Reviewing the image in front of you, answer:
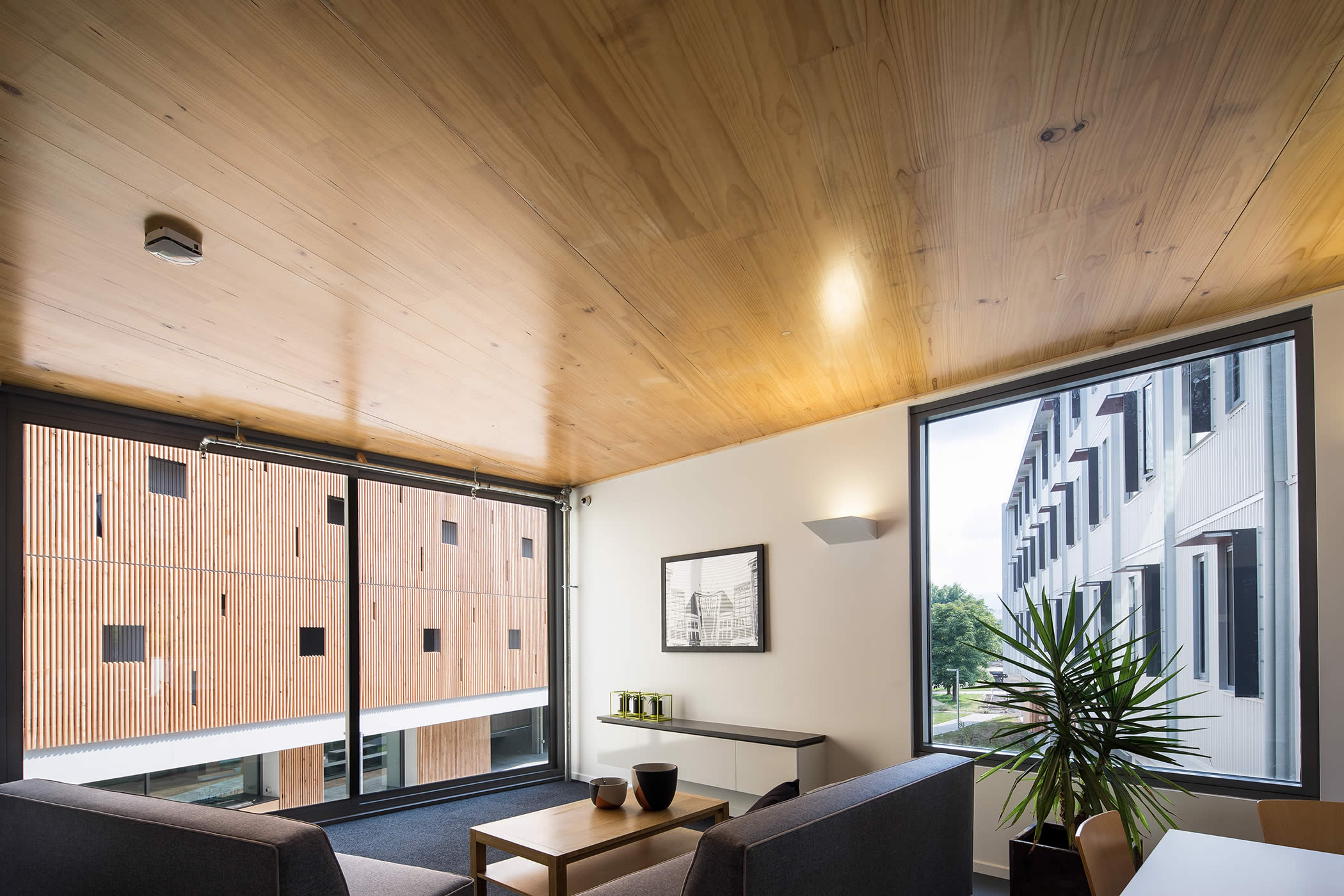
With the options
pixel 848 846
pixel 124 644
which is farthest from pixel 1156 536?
pixel 124 644

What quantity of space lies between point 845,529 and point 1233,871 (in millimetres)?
2872

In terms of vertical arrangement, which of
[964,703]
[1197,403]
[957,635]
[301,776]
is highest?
[1197,403]

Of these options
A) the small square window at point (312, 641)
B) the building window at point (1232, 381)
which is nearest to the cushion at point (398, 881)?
the small square window at point (312, 641)

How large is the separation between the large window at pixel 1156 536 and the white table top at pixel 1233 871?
1.07 meters

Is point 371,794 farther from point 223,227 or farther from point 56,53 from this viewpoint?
point 56,53

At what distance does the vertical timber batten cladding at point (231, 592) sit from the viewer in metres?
4.26

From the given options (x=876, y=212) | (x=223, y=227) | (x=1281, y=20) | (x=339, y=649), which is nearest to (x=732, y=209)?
(x=876, y=212)

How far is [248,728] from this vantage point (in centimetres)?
494

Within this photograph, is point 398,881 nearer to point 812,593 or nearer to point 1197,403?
point 812,593

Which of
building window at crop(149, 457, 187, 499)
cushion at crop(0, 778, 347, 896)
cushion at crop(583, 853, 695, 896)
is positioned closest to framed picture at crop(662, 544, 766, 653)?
cushion at crop(583, 853, 695, 896)

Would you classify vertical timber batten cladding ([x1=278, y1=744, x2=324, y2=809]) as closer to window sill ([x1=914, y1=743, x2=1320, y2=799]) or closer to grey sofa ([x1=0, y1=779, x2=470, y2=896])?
grey sofa ([x1=0, y1=779, x2=470, y2=896])

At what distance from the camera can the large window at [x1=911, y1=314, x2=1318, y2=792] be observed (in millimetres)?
3461

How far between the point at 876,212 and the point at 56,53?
6.87 feet

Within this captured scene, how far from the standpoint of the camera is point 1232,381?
3.71m
